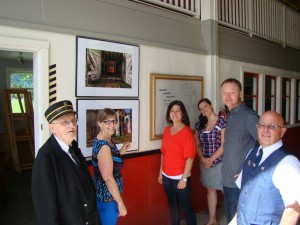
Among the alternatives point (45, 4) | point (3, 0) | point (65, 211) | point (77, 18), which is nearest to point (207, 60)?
point (77, 18)

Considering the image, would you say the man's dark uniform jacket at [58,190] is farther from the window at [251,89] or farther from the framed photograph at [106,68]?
the window at [251,89]

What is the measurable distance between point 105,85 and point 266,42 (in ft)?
12.8

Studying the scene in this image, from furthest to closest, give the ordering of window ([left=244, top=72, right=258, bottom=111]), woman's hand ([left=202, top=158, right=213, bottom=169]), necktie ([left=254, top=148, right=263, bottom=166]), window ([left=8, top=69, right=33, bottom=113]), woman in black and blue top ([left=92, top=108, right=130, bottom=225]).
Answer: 1. window ([left=8, top=69, right=33, bottom=113])
2. window ([left=244, top=72, right=258, bottom=111])
3. woman's hand ([left=202, top=158, right=213, bottom=169])
4. woman in black and blue top ([left=92, top=108, right=130, bottom=225])
5. necktie ([left=254, top=148, right=263, bottom=166])

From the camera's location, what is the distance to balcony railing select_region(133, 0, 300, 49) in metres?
3.77

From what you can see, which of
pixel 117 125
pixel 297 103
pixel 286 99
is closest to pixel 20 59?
pixel 117 125

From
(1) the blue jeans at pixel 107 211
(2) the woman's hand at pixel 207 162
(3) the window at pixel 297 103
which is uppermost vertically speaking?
(3) the window at pixel 297 103

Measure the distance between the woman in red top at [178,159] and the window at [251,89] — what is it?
2.52m

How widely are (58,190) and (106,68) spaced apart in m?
1.51

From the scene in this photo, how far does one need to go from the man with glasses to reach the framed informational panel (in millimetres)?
1640

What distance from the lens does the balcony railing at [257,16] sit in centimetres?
377

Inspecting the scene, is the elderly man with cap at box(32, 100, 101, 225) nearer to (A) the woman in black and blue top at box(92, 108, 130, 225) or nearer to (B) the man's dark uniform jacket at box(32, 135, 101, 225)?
(B) the man's dark uniform jacket at box(32, 135, 101, 225)

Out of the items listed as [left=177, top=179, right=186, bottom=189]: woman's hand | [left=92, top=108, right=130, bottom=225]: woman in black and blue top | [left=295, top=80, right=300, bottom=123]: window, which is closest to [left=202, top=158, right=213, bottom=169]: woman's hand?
[left=177, top=179, right=186, bottom=189]: woman's hand

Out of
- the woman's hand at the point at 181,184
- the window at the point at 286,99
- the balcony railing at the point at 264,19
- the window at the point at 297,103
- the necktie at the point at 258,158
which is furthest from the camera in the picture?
the window at the point at 297,103

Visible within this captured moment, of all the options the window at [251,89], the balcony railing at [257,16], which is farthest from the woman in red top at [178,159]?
the window at [251,89]
